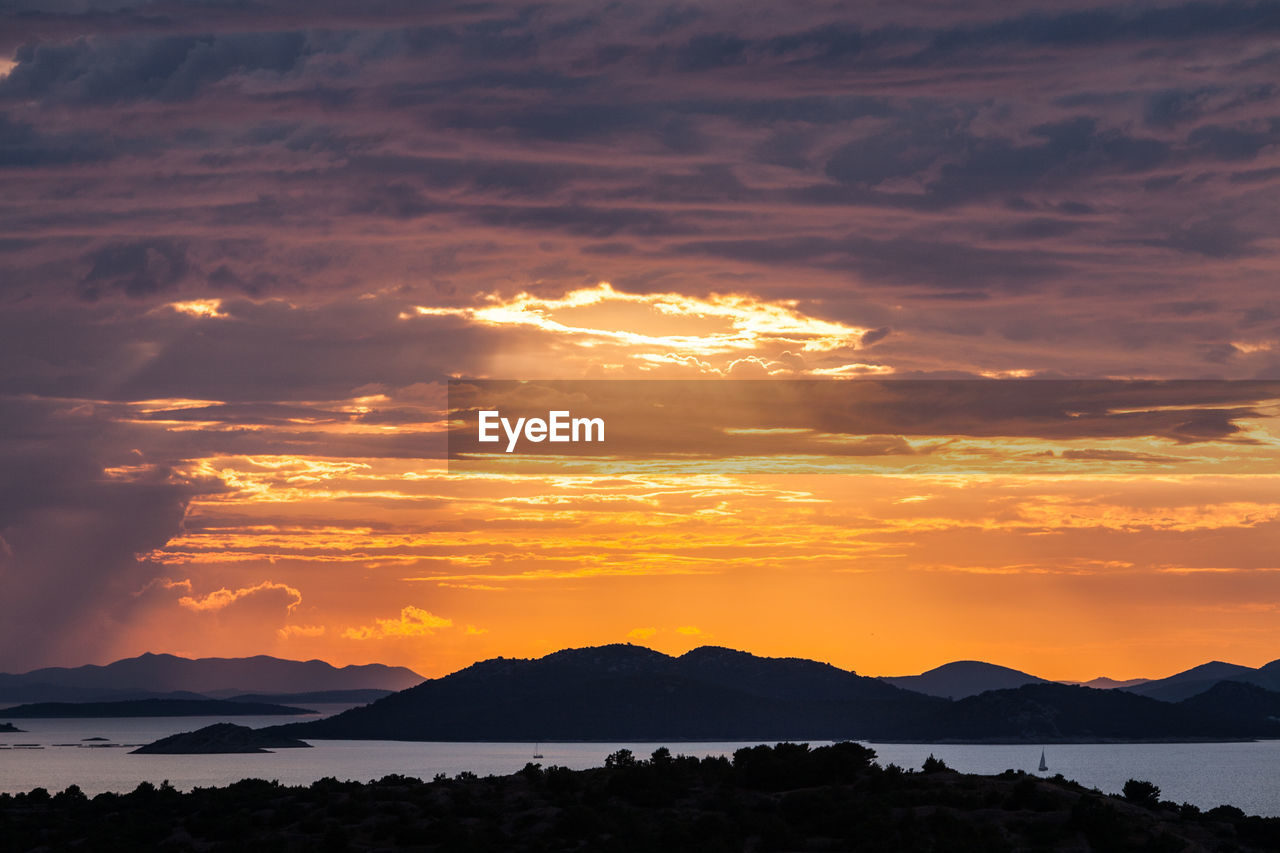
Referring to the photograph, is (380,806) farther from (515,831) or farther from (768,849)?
(768,849)

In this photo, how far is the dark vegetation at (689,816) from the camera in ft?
203

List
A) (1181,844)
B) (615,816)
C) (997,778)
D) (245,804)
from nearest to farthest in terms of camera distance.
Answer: (1181,844), (615,816), (997,778), (245,804)

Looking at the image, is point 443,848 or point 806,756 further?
point 806,756

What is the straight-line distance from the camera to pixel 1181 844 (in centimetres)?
6125

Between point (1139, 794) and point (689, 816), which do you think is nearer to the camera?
point (689, 816)

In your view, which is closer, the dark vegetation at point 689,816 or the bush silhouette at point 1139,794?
the dark vegetation at point 689,816

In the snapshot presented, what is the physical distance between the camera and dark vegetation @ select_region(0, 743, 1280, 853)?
203 feet

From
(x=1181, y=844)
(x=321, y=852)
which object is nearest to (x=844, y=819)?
(x=1181, y=844)

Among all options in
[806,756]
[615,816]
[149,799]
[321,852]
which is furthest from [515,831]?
[149,799]

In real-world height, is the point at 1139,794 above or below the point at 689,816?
above

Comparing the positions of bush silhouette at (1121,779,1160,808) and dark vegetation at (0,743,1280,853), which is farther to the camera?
bush silhouette at (1121,779,1160,808)

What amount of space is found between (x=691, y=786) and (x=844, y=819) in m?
12.4

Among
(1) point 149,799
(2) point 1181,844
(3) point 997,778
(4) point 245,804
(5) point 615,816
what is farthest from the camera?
(1) point 149,799

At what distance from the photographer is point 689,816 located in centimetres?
6800
